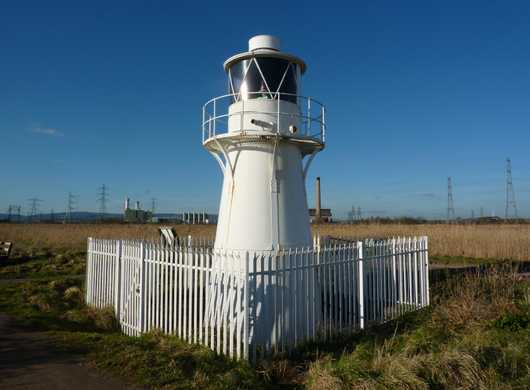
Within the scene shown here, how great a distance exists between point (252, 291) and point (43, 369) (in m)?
3.07

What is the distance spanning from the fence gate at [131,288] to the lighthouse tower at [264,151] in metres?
2.10

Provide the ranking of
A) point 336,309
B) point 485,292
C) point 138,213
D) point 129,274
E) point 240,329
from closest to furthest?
point 240,329, point 336,309, point 129,274, point 485,292, point 138,213

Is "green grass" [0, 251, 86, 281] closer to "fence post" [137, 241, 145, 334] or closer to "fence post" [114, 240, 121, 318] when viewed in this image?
"fence post" [114, 240, 121, 318]

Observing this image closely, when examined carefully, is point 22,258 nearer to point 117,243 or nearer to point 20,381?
point 117,243

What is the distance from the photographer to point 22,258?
18.2 m

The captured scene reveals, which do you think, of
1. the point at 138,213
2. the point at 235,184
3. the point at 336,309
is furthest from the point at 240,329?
the point at 138,213

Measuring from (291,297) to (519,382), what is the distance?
3332 mm

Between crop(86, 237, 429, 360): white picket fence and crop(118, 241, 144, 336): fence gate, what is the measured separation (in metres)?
0.02

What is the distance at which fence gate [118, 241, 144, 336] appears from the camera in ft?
25.1

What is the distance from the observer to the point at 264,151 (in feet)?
29.8

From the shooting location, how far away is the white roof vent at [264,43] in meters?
9.39

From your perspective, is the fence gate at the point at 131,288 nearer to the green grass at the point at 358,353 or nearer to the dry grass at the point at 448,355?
the green grass at the point at 358,353

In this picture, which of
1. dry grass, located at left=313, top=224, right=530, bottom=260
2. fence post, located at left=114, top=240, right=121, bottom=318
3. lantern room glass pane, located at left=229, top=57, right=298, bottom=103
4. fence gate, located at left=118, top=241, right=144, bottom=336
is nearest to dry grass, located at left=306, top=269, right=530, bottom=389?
fence gate, located at left=118, top=241, right=144, bottom=336

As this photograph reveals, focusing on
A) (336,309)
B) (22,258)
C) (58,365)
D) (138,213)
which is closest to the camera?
(58,365)
